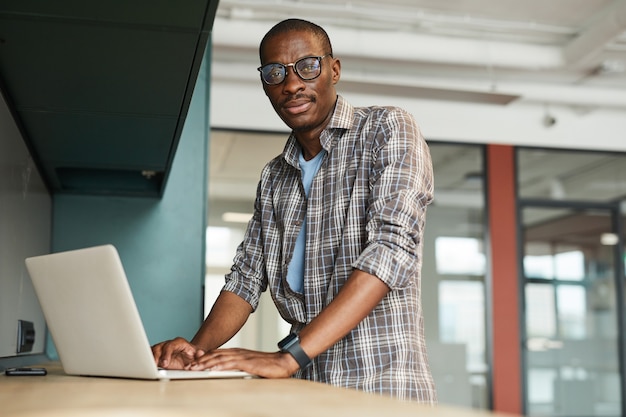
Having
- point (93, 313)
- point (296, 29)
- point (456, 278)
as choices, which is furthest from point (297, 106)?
point (456, 278)

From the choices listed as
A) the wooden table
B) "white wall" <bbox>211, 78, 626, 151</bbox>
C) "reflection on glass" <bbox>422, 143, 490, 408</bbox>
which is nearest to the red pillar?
"reflection on glass" <bbox>422, 143, 490, 408</bbox>

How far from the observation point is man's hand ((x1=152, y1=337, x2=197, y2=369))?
61.8 inches

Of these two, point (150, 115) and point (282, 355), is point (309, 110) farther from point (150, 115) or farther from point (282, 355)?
point (282, 355)

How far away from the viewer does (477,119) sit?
653 cm

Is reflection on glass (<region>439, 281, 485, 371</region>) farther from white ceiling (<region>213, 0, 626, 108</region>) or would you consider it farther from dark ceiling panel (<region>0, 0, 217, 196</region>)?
dark ceiling panel (<region>0, 0, 217, 196</region>)

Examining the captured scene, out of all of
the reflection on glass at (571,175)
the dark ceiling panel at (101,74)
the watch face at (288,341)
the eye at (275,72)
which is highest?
the reflection on glass at (571,175)

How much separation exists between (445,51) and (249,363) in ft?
14.6

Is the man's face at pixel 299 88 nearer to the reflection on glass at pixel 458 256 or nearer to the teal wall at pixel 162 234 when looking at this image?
the teal wall at pixel 162 234

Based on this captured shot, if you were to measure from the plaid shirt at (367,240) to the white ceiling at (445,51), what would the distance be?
11.3 feet

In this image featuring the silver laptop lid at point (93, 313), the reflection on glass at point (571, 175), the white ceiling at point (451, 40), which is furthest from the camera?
the reflection on glass at point (571, 175)

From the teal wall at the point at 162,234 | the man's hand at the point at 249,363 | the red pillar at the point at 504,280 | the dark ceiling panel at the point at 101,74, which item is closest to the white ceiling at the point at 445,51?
the red pillar at the point at 504,280

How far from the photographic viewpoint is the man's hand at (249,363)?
1.41m

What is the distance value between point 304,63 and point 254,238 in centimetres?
49

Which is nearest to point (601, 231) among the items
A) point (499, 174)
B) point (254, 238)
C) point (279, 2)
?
point (499, 174)
